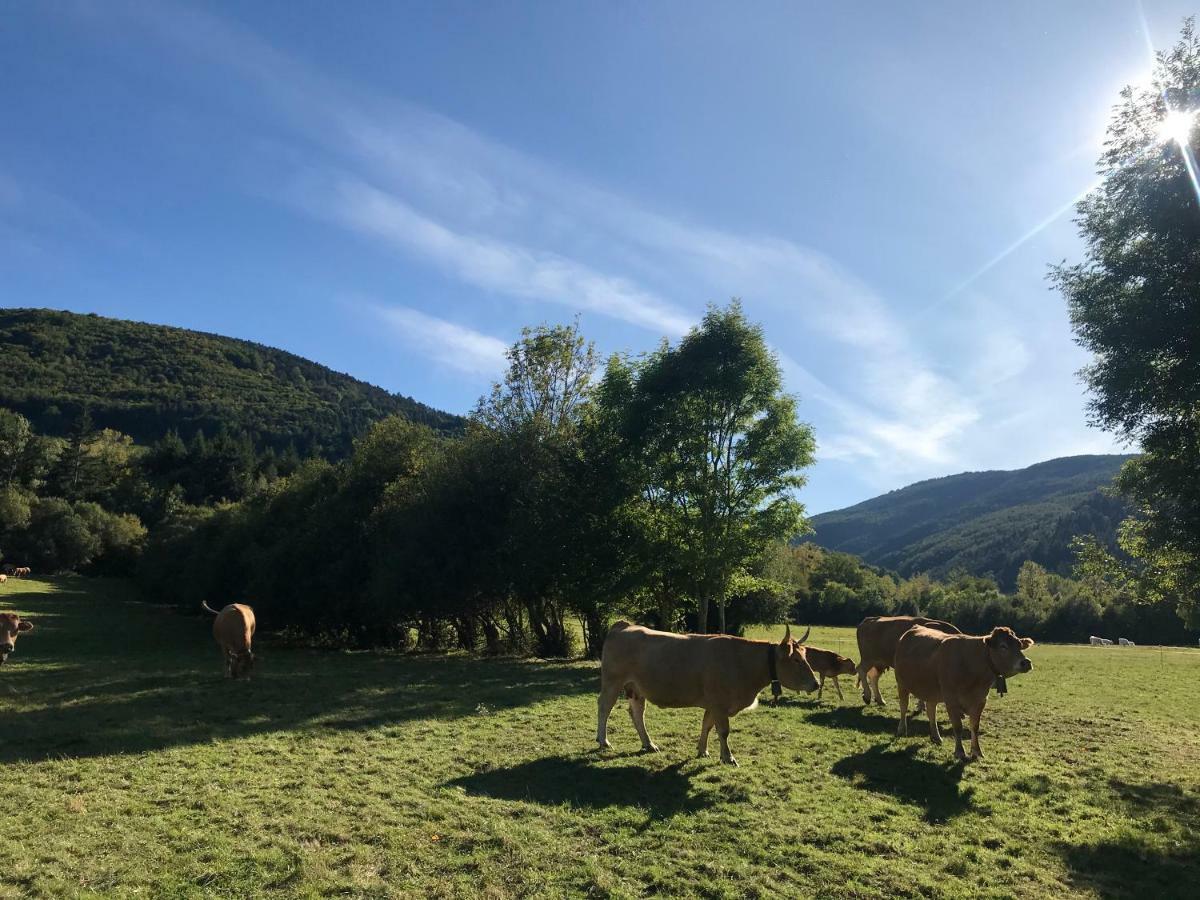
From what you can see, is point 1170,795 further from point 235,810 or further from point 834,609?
point 834,609

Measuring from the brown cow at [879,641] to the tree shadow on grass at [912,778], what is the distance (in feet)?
14.4

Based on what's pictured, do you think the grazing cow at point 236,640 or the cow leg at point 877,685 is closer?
the cow leg at point 877,685

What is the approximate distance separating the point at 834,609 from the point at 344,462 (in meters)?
69.0

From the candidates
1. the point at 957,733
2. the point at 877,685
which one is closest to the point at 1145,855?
the point at 957,733

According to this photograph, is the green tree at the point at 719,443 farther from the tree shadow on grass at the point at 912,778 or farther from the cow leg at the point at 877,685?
the tree shadow on grass at the point at 912,778

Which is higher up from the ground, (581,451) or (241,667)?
(581,451)

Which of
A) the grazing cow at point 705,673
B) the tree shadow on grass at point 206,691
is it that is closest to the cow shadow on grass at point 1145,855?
the grazing cow at point 705,673

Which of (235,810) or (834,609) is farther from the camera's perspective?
(834,609)

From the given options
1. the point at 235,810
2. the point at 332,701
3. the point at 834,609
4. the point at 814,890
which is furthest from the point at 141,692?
the point at 834,609

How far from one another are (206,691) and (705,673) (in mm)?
12584

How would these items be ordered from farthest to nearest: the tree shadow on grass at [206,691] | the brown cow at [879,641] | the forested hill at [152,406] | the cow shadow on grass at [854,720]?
the forested hill at [152,406] → the brown cow at [879,641] → the cow shadow on grass at [854,720] → the tree shadow on grass at [206,691]

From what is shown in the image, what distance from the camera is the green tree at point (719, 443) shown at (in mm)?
28062

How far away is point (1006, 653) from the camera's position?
1062 cm

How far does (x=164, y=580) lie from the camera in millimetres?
54719
